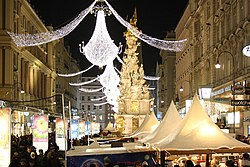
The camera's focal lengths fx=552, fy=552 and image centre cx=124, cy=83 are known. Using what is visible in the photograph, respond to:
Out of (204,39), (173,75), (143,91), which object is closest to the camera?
(204,39)

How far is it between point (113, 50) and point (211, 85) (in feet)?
85.8

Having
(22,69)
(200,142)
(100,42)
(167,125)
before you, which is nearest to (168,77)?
(22,69)

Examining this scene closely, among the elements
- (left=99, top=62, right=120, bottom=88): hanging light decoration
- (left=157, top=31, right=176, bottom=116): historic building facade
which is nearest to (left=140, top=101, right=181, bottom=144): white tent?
(left=99, top=62, right=120, bottom=88): hanging light decoration

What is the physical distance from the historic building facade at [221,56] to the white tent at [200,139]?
517 inches

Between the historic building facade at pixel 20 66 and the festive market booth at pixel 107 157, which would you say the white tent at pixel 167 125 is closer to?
the festive market booth at pixel 107 157

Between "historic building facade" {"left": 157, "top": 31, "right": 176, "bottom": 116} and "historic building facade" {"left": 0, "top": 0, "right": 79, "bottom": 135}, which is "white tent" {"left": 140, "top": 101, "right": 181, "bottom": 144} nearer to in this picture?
"historic building facade" {"left": 0, "top": 0, "right": 79, "bottom": 135}

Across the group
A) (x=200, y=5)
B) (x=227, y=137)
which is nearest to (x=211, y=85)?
(x=200, y=5)

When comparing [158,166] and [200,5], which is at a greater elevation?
[200,5]

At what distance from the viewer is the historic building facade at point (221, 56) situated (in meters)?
39.8

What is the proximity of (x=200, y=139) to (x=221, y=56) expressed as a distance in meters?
36.8

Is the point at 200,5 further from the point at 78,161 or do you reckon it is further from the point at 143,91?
the point at 78,161

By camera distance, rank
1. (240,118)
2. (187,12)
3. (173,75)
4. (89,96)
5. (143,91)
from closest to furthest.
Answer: (240,118) → (143,91) → (187,12) → (173,75) → (89,96)

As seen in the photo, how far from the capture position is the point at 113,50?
101 ft

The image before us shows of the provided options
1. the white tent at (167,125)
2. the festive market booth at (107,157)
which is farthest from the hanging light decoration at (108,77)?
the festive market booth at (107,157)
